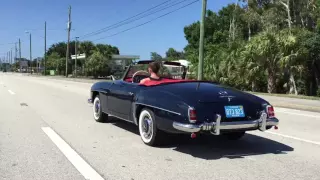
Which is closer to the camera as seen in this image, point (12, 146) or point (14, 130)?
point (12, 146)

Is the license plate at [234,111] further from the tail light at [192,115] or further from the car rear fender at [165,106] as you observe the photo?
the car rear fender at [165,106]

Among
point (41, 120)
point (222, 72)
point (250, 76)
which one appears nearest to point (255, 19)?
point (222, 72)

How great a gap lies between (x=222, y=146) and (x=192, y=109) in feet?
4.44

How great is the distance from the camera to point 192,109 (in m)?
6.10

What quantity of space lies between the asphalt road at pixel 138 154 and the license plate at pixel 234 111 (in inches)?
24.5

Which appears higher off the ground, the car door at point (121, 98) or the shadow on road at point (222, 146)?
the car door at point (121, 98)

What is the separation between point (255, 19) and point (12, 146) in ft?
119

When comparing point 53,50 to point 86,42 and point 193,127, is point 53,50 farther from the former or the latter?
point 193,127

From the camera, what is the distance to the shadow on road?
6481 mm

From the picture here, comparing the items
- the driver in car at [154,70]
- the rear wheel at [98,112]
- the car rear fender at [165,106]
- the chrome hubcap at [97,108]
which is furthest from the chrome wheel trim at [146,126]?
the chrome hubcap at [97,108]

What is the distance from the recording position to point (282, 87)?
24734 mm

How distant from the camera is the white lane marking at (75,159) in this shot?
5246mm

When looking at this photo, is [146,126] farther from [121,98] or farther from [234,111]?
[234,111]

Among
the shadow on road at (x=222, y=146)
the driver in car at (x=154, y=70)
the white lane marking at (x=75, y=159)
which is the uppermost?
the driver in car at (x=154, y=70)
